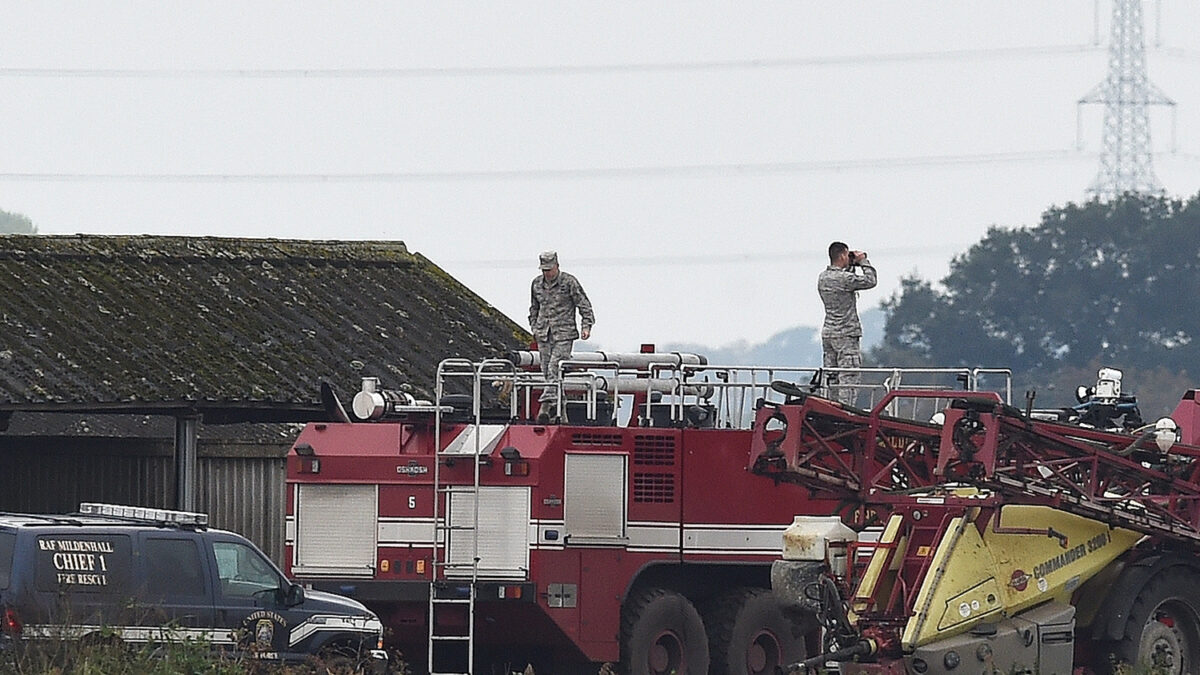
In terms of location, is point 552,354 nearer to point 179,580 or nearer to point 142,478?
point 179,580

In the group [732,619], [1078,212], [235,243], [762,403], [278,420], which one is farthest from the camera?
[1078,212]

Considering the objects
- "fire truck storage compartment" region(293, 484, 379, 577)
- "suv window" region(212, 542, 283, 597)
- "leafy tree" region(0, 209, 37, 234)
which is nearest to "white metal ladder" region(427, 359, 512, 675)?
"fire truck storage compartment" region(293, 484, 379, 577)

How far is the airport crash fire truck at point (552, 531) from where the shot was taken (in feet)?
67.5

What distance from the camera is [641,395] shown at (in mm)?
22547

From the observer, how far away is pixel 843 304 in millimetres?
22672

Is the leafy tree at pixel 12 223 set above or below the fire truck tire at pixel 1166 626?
above

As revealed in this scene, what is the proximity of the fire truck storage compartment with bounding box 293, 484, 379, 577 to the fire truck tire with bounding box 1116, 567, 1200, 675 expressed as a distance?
6752mm

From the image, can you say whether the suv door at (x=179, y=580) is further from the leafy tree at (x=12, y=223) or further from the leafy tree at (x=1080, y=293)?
the leafy tree at (x=12, y=223)

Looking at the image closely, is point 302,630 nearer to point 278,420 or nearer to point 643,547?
point 643,547

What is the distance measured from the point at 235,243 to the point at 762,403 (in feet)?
43.1

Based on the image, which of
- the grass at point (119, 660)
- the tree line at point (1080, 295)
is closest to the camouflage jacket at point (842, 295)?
the grass at point (119, 660)

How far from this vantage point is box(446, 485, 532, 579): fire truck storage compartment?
20516 mm

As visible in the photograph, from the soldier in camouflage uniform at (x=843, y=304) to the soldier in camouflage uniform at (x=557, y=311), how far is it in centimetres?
234

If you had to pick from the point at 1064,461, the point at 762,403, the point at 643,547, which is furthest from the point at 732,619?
the point at 1064,461
